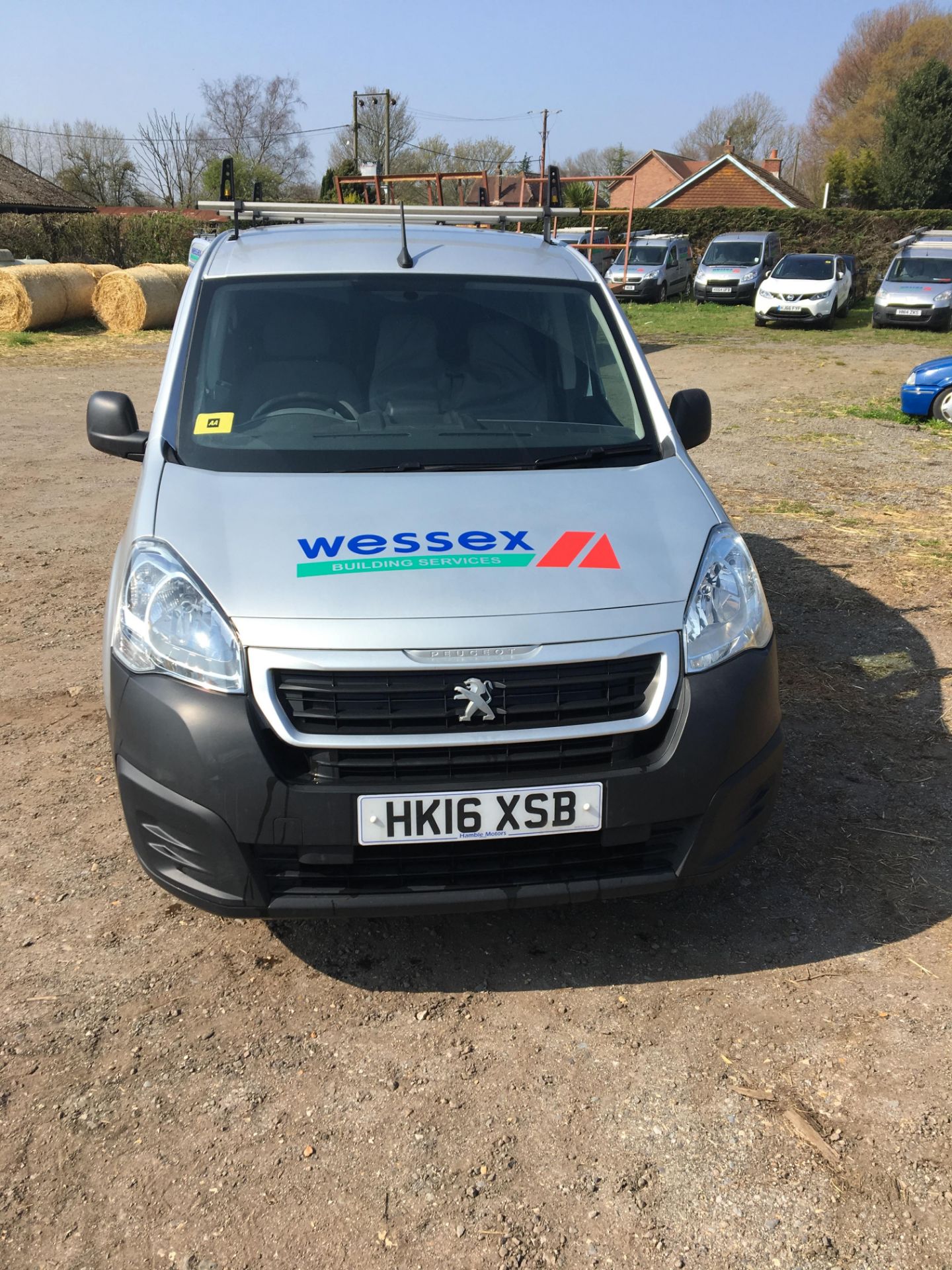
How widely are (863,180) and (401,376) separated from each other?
175ft

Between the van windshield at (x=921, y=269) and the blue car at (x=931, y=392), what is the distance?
44.5 ft

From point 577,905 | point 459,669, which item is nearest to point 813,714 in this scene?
point 577,905

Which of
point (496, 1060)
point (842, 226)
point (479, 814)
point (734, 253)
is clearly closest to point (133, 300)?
point (734, 253)

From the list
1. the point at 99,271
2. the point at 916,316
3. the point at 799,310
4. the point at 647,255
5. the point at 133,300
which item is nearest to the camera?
the point at 133,300

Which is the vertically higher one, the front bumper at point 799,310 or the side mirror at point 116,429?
the side mirror at point 116,429

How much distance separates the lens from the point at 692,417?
390cm

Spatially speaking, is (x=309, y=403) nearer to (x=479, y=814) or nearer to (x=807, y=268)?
(x=479, y=814)

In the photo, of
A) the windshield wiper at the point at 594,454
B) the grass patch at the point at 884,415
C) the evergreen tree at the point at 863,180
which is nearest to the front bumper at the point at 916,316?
the grass patch at the point at 884,415

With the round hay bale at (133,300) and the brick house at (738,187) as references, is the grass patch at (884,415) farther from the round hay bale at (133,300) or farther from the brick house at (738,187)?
the brick house at (738,187)

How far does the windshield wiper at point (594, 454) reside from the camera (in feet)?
11.1

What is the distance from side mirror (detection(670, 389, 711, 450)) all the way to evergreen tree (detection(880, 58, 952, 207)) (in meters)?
45.6

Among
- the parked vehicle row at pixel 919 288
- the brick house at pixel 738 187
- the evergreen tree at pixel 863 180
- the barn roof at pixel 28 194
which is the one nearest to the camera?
the parked vehicle row at pixel 919 288

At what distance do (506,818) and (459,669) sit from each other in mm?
376

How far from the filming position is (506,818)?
2.58 meters
